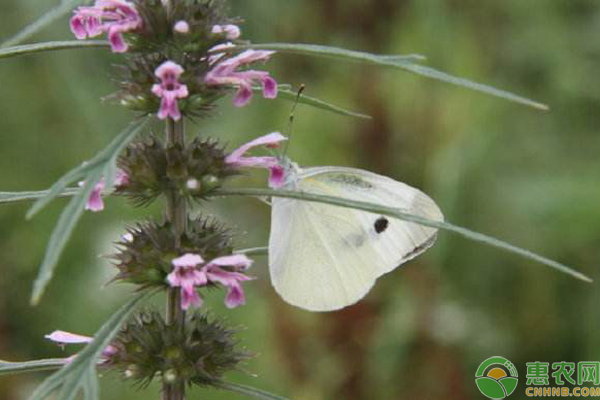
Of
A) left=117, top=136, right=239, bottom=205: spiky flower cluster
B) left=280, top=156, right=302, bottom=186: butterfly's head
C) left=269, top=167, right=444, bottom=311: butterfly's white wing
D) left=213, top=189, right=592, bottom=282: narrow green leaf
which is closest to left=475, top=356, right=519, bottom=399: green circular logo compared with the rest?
left=269, top=167, right=444, bottom=311: butterfly's white wing

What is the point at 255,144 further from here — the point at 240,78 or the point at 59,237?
the point at 59,237

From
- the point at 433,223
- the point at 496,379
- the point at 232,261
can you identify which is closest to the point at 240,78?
the point at 232,261

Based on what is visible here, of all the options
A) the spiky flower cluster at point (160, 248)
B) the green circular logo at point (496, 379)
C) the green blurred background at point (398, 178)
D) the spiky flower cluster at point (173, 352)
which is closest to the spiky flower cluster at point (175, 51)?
the spiky flower cluster at point (160, 248)

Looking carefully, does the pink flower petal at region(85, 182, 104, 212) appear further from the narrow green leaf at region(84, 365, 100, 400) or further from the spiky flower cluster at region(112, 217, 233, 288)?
the narrow green leaf at region(84, 365, 100, 400)

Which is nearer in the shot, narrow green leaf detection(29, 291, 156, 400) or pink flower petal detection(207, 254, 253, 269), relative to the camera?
narrow green leaf detection(29, 291, 156, 400)

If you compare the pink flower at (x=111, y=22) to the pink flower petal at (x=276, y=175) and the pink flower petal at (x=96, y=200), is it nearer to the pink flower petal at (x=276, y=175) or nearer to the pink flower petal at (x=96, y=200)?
the pink flower petal at (x=96, y=200)

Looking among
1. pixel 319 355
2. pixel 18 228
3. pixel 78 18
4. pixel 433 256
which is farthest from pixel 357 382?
pixel 78 18

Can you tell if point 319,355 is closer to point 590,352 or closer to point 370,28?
point 590,352
